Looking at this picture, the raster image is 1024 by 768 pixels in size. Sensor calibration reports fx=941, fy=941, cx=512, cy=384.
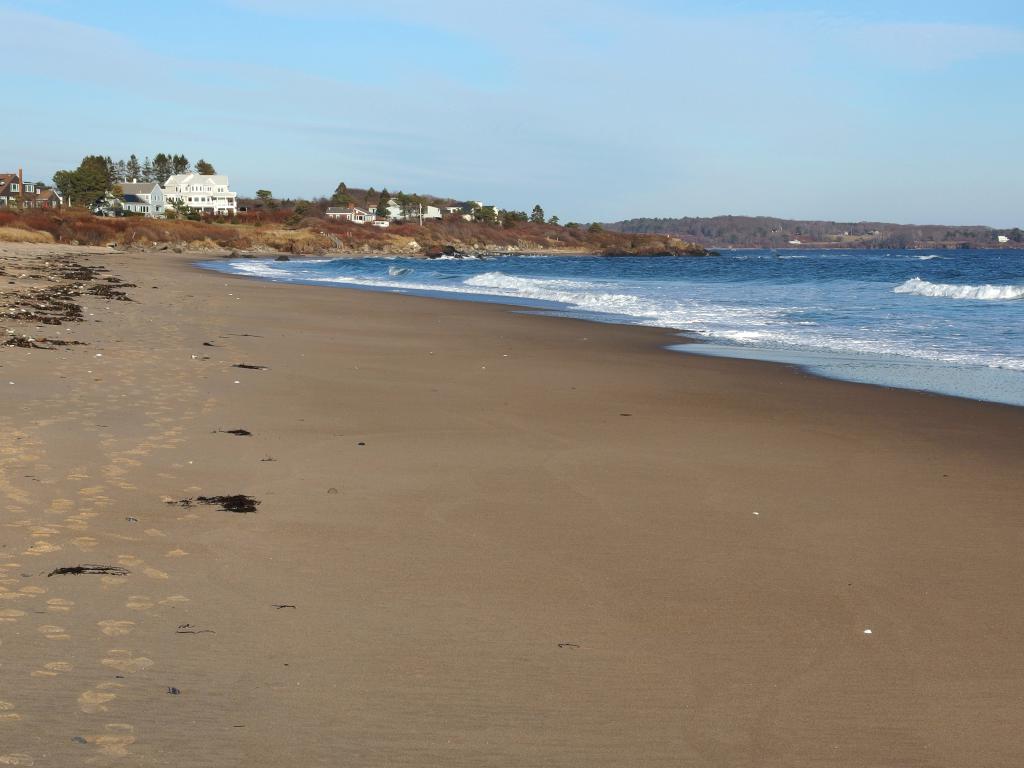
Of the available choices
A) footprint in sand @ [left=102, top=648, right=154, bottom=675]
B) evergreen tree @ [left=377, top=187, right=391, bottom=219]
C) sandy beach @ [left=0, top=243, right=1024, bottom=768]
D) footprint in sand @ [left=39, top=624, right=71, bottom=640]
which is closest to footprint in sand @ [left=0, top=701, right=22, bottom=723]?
sandy beach @ [left=0, top=243, right=1024, bottom=768]

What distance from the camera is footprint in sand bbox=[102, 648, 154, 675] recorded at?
3.47 metres

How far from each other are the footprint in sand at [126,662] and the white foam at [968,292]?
32116mm

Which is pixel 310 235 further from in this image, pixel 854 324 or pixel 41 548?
pixel 41 548

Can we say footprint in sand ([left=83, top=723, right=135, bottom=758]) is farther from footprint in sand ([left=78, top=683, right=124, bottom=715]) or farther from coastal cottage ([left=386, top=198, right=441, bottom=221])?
coastal cottage ([left=386, top=198, right=441, bottom=221])

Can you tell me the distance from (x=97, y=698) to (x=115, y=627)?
0.64 metres

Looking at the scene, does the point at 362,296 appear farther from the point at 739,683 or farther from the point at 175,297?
the point at 739,683

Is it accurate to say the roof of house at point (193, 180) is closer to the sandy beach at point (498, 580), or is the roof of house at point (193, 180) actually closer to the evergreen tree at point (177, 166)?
the evergreen tree at point (177, 166)

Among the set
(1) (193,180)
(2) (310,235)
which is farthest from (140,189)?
(2) (310,235)

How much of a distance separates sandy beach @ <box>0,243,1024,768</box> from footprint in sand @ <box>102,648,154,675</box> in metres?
0.02

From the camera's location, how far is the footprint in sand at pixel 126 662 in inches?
137

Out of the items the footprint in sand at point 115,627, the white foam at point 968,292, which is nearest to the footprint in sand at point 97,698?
the footprint in sand at point 115,627

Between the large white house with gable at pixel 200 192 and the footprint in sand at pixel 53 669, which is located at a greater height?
the large white house with gable at pixel 200 192

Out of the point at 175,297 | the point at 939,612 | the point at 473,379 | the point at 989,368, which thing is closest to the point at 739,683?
the point at 939,612

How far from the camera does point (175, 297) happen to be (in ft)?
74.4
